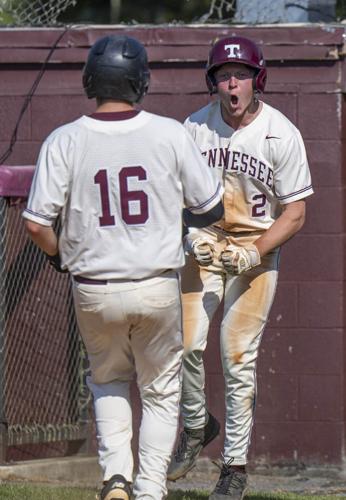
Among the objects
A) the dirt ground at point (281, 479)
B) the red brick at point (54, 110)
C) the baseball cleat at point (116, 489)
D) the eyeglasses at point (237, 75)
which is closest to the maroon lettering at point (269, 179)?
the eyeglasses at point (237, 75)

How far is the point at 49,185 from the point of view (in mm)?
5242

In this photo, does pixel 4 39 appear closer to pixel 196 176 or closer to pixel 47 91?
pixel 47 91

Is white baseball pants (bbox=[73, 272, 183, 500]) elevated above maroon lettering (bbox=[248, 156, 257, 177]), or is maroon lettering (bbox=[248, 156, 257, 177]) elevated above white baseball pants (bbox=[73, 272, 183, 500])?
maroon lettering (bbox=[248, 156, 257, 177])

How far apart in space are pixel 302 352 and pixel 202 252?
8.42 ft

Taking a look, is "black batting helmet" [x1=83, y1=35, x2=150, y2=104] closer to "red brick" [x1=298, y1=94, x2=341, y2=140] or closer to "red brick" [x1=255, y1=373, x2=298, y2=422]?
"red brick" [x1=298, y1=94, x2=341, y2=140]

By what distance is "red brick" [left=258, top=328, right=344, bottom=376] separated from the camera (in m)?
8.42

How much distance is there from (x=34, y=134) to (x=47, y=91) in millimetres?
309

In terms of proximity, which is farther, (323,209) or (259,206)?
(323,209)

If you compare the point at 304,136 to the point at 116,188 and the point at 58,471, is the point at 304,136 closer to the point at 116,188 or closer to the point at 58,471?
the point at 58,471

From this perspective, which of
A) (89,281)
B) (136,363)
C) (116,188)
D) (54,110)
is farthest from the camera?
(54,110)

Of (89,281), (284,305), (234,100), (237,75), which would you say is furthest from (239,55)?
→ (284,305)

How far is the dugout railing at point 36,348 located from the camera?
321 inches

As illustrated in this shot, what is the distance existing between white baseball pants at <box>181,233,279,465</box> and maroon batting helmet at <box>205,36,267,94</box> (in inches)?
33.5

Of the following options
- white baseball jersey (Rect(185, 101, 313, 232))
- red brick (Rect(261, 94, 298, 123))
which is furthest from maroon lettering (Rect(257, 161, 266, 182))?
red brick (Rect(261, 94, 298, 123))
